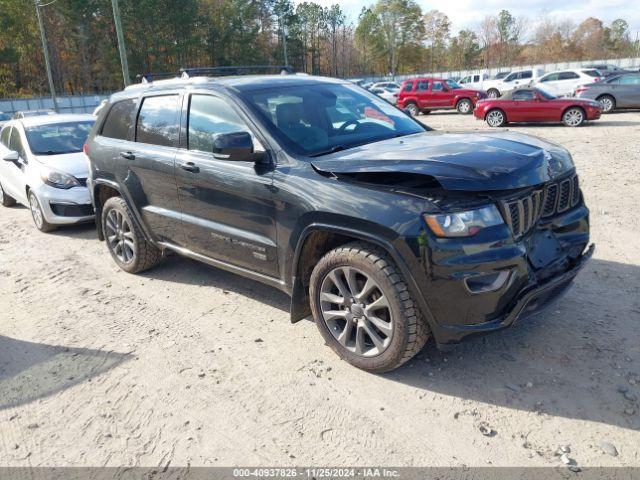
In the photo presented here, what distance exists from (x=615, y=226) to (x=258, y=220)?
4447 millimetres

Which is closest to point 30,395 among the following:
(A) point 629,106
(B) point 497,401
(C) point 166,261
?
(C) point 166,261

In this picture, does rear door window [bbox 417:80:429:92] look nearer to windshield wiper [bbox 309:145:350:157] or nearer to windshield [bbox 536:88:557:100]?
windshield [bbox 536:88:557:100]

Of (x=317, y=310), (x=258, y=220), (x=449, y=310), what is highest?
(x=258, y=220)

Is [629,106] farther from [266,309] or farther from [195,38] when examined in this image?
[195,38]

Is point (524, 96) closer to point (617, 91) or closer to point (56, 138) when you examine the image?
point (617, 91)

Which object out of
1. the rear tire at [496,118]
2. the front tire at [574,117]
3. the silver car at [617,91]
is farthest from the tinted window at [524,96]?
the silver car at [617,91]

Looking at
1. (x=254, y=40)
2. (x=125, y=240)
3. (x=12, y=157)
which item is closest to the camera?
(x=125, y=240)

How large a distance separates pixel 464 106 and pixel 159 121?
71.0 feet

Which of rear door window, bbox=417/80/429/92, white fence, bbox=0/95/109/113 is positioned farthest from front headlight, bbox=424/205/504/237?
white fence, bbox=0/95/109/113

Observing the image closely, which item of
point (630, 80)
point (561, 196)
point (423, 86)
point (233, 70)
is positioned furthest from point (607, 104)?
point (561, 196)

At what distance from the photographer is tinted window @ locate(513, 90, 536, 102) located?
16734 mm

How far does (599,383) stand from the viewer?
3102mm

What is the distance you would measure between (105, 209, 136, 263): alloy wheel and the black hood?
2.79 m

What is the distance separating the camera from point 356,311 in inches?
131
